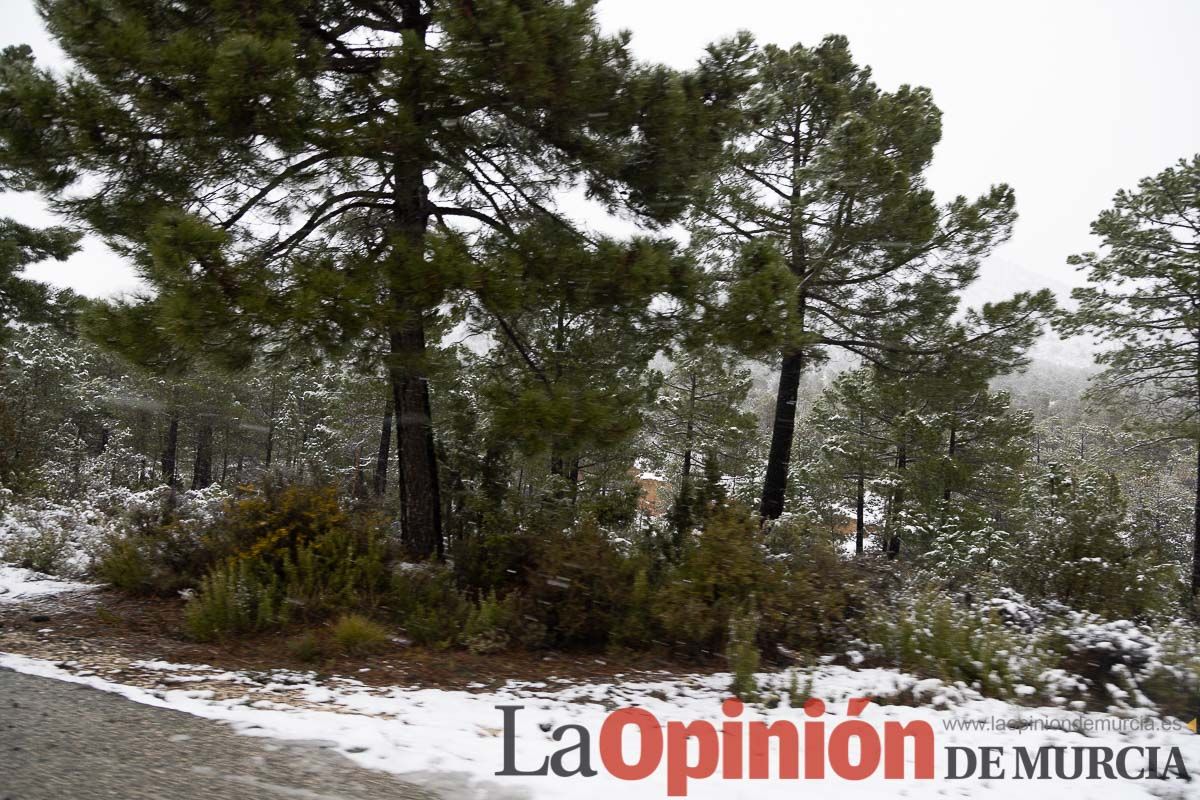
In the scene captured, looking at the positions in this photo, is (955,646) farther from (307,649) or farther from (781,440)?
(781,440)

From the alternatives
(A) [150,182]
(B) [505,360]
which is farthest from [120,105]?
(B) [505,360]

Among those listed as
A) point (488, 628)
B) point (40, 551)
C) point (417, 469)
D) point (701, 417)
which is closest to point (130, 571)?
point (417, 469)

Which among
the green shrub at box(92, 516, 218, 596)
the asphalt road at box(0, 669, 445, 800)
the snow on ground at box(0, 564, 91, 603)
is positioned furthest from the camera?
the snow on ground at box(0, 564, 91, 603)

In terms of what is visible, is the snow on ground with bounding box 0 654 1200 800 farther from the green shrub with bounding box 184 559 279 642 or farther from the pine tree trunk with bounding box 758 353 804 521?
the pine tree trunk with bounding box 758 353 804 521

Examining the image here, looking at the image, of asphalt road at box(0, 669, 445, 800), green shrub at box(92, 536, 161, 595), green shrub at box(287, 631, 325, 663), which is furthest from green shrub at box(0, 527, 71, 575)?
asphalt road at box(0, 669, 445, 800)

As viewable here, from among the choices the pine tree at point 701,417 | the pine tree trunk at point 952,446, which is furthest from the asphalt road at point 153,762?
the pine tree trunk at point 952,446

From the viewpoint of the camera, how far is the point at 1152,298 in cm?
1368

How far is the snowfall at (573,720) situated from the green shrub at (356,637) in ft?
1.71

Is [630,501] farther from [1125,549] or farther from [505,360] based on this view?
[1125,549]

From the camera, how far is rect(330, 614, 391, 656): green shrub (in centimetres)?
509

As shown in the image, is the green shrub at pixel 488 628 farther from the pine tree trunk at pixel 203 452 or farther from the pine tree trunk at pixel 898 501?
the pine tree trunk at pixel 203 452

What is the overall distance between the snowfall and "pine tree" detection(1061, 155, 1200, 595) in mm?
11130

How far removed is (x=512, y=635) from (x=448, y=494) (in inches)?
121

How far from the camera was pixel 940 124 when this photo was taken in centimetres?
1068
